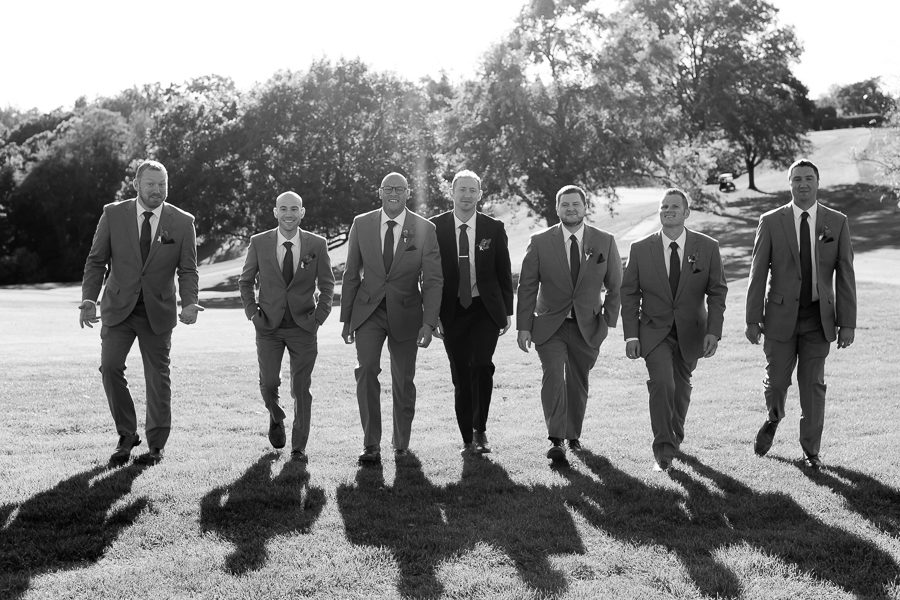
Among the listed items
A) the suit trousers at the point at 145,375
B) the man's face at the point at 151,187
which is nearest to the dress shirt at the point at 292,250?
the man's face at the point at 151,187

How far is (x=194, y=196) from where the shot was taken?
40.1m

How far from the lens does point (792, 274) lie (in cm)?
766

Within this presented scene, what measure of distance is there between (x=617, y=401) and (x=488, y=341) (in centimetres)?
368

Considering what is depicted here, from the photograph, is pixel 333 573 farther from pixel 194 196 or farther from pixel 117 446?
pixel 194 196

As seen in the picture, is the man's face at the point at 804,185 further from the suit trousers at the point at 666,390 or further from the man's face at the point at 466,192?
the man's face at the point at 466,192

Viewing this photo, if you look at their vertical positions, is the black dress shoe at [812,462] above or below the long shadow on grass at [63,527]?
below

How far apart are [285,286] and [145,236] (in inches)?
52.3

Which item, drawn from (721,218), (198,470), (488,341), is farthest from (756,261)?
(721,218)

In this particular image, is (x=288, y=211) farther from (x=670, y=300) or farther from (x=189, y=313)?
(x=670, y=300)

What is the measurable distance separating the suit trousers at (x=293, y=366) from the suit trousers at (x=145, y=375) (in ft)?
2.93

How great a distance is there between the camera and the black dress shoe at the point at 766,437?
25.9ft

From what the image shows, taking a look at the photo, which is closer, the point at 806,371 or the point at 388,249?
the point at 806,371

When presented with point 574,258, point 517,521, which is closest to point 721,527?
point 517,521

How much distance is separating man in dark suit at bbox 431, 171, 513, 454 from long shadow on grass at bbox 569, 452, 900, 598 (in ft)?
4.58
